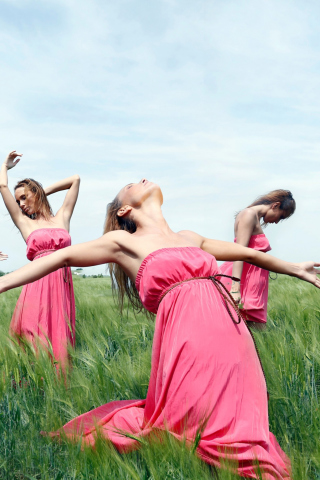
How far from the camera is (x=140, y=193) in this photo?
7.63ft

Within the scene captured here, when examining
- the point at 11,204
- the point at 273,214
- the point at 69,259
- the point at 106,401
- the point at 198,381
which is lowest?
the point at 106,401

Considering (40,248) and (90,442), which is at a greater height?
(40,248)

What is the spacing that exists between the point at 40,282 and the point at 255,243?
6.10ft

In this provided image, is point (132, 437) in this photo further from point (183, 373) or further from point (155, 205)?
point (155, 205)

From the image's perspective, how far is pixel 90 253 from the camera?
2.13 meters

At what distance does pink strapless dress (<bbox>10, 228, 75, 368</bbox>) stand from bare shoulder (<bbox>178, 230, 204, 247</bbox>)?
1.62 meters

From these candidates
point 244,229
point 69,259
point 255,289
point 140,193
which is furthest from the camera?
point 255,289

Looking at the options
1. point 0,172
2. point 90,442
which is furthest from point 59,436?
point 0,172

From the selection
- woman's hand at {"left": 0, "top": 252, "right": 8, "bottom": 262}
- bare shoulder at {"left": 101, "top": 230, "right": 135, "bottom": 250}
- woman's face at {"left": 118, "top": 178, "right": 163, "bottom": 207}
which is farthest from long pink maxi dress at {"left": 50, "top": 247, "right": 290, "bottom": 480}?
woman's hand at {"left": 0, "top": 252, "right": 8, "bottom": 262}

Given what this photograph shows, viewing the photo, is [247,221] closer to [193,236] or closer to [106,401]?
[193,236]

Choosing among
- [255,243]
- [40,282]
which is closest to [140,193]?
[40,282]

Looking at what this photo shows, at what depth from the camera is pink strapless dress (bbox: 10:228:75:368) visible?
3770mm

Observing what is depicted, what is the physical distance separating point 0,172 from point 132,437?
119 inches

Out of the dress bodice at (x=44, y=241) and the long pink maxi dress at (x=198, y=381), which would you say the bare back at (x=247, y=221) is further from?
the long pink maxi dress at (x=198, y=381)
